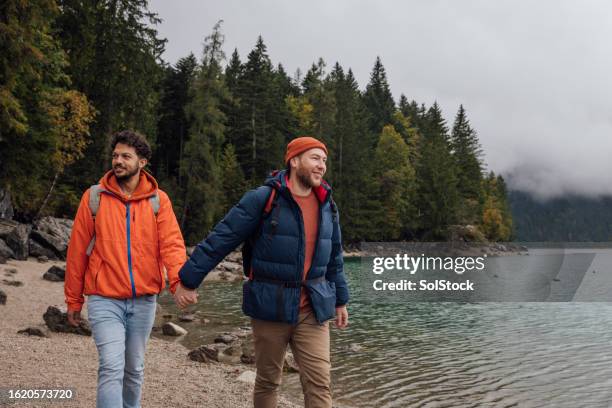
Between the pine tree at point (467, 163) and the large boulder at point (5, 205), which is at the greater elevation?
the pine tree at point (467, 163)

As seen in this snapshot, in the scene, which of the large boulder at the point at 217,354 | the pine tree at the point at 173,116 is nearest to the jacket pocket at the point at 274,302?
the large boulder at the point at 217,354

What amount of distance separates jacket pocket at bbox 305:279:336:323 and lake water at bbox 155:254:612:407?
A: 14.3 feet

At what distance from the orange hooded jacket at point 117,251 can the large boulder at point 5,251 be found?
2016cm

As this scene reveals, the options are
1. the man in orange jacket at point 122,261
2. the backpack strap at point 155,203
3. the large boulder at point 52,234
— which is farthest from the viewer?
the large boulder at point 52,234

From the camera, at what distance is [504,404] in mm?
8148

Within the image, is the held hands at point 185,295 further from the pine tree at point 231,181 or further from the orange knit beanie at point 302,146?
the pine tree at point 231,181

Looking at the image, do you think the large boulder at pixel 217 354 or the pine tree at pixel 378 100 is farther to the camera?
the pine tree at pixel 378 100

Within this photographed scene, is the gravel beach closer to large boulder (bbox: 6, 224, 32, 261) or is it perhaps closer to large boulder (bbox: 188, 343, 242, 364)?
large boulder (bbox: 188, 343, 242, 364)

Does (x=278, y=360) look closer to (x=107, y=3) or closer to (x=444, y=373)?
(x=444, y=373)

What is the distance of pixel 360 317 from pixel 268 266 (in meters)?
14.1

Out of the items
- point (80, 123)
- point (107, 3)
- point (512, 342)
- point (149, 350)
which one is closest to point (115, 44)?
point (107, 3)

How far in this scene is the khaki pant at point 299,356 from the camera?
4031 mm

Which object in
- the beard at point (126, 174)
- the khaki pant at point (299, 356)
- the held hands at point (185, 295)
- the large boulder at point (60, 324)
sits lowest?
the large boulder at point (60, 324)

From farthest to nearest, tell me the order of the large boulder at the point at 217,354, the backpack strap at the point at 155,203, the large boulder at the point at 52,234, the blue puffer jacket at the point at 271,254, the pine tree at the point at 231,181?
the pine tree at the point at 231,181
the large boulder at the point at 52,234
the large boulder at the point at 217,354
the backpack strap at the point at 155,203
the blue puffer jacket at the point at 271,254
